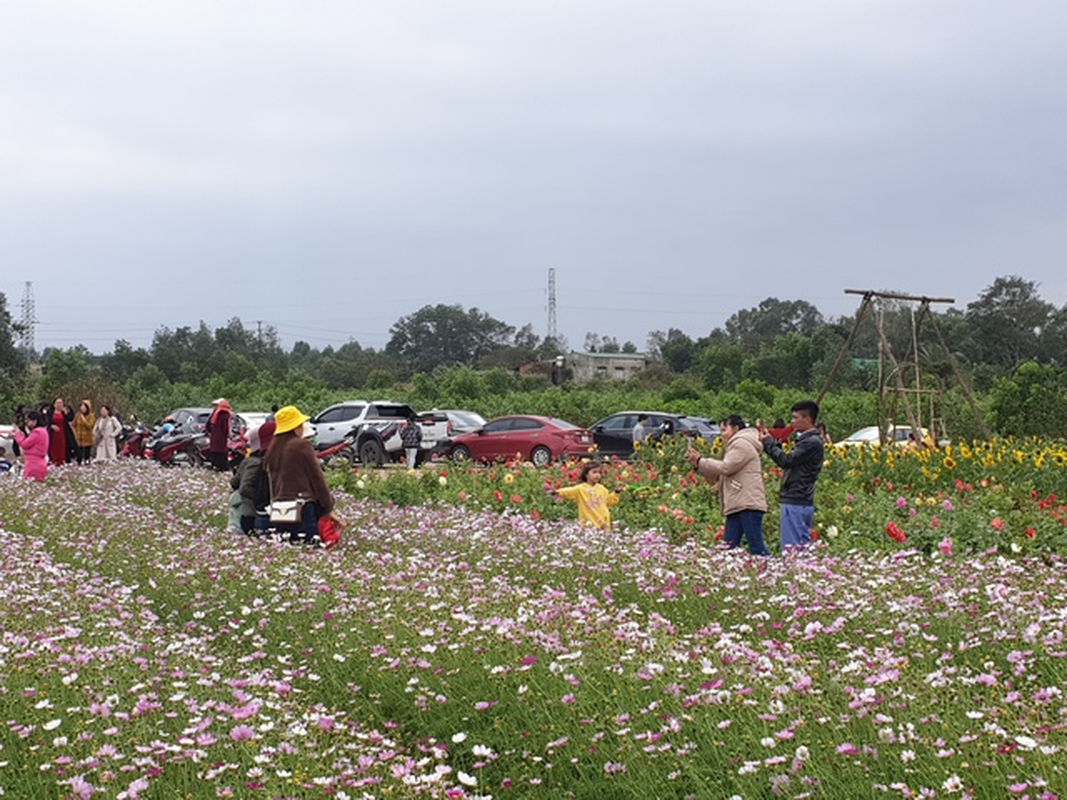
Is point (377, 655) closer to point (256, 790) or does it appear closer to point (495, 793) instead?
point (495, 793)

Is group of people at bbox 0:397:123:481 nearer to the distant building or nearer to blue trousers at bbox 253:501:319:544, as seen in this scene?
blue trousers at bbox 253:501:319:544

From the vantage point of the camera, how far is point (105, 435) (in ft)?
72.7

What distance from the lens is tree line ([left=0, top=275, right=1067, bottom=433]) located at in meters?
48.0

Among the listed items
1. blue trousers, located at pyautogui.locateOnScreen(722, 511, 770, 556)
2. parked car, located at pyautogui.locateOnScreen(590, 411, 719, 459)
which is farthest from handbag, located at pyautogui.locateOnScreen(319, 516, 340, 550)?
parked car, located at pyautogui.locateOnScreen(590, 411, 719, 459)

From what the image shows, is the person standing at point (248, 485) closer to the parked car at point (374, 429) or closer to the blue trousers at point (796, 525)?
the blue trousers at point (796, 525)

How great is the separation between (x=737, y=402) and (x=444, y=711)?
37.7m

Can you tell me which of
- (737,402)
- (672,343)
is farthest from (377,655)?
(672,343)

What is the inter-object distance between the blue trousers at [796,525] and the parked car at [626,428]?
1935cm

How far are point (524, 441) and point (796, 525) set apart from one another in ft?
61.6

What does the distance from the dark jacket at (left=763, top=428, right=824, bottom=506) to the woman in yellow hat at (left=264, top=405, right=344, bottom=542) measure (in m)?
3.65

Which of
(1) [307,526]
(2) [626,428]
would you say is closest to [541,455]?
(2) [626,428]

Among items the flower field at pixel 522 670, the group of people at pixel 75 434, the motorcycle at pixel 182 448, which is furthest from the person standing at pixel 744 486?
the motorcycle at pixel 182 448

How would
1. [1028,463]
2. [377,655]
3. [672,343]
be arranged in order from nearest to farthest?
[377,655] < [1028,463] < [672,343]

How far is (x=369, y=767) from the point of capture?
4.40 metres
